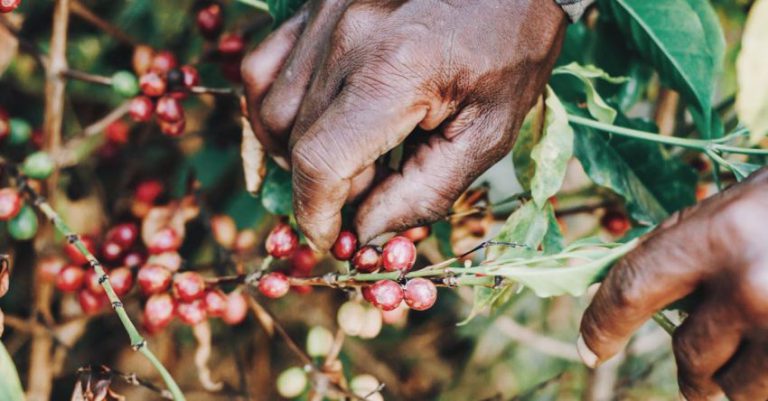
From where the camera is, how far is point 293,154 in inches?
33.4

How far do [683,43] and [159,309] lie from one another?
1.03 meters

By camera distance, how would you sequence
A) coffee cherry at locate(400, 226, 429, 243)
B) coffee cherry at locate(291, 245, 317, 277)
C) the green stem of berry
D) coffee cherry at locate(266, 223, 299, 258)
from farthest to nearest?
coffee cherry at locate(291, 245, 317, 277)
coffee cherry at locate(400, 226, 429, 243)
coffee cherry at locate(266, 223, 299, 258)
the green stem of berry

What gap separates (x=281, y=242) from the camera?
104 centimetres

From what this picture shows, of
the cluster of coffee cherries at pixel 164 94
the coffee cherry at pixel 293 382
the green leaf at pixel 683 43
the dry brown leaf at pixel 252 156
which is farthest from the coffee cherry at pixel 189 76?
the green leaf at pixel 683 43

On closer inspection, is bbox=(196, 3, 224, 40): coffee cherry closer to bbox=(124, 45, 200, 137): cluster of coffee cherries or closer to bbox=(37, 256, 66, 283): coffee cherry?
bbox=(124, 45, 200, 137): cluster of coffee cherries

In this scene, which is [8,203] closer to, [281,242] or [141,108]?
[141,108]

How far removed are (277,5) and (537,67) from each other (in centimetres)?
47

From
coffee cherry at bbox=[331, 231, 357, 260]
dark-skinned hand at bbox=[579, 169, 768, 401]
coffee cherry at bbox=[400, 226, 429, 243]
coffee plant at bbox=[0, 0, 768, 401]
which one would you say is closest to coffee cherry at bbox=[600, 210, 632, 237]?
coffee plant at bbox=[0, 0, 768, 401]

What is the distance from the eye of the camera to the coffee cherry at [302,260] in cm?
125

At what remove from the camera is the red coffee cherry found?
132cm

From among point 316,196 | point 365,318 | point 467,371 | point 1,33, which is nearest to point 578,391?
point 467,371

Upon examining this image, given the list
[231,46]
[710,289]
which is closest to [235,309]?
[231,46]

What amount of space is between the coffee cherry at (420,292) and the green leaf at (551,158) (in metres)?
0.21

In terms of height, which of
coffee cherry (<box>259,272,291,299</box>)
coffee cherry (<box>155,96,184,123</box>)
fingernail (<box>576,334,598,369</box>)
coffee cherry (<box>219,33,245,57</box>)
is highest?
coffee cherry (<box>219,33,245,57</box>)
